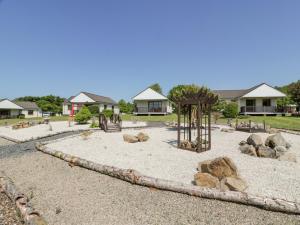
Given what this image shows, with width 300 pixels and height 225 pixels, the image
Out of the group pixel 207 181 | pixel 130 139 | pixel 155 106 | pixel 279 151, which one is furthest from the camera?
pixel 155 106

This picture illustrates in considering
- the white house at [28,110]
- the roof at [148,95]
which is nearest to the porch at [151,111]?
the roof at [148,95]

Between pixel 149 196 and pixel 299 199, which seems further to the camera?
pixel 149 196

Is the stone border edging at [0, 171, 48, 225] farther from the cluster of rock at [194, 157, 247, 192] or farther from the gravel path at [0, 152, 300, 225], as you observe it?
the cluster of rock at [194, 157, 247, 192]

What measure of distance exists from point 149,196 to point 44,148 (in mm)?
6824

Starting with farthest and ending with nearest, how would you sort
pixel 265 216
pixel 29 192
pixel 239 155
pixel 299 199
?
pixel 239 155 → pixel 29 192 → pixel 299 199 → pixel 265 216

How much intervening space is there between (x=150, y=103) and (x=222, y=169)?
33.9 metres

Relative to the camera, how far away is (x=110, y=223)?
11.2 feet

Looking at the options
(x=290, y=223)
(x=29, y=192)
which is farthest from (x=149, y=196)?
(x=29, y=192)

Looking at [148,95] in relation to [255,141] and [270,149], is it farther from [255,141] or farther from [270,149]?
[270,149]

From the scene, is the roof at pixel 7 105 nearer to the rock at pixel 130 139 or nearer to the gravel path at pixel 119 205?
the rock at pixel 130 139

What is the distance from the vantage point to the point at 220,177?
500 cm

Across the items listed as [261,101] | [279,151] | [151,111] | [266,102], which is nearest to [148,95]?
[151,111]

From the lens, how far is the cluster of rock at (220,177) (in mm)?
4376

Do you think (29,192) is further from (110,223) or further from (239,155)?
(239,155)
